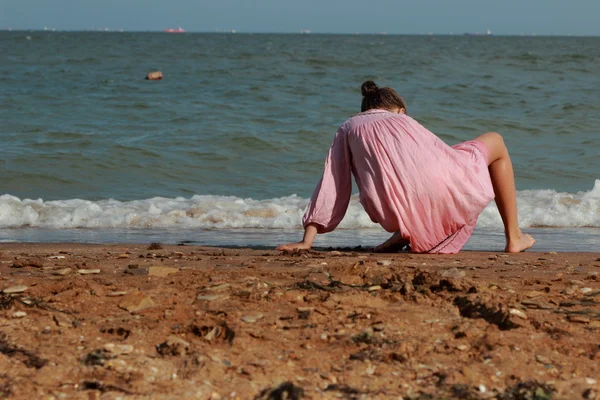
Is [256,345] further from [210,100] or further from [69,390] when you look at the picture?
[210,100]

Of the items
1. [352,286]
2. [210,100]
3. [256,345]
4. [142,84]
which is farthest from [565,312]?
[142,84]

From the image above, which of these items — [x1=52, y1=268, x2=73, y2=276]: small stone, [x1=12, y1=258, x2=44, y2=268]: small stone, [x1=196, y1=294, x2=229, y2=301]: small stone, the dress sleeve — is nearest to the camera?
[x1=196, y1=294, x2=229, y2=301]: small stone

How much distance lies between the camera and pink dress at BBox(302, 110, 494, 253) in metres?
4.59

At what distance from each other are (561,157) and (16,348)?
9449 millimetres

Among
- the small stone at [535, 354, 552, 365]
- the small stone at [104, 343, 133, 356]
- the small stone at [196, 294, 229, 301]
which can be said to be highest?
the small stone at [196, 294, 229, 301]

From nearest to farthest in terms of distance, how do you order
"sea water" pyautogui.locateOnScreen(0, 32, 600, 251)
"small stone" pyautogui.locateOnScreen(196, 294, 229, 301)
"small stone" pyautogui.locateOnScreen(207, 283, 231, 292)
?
"small stone" pyautogui.locateOnScreen(196, 294, 229, 301)
"small stone" pyautogui.locateOnScreen(207, 283, 231, 292)
"sea water" pyautogui.locateOnScreen(0, 32, 600, 251)

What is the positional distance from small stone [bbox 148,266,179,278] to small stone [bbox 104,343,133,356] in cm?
98

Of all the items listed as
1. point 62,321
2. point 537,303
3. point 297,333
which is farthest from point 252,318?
point 537,303

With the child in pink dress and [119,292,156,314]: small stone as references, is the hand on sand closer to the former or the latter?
the child in pink dress

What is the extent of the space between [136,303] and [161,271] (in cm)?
62

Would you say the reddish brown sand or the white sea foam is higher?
the white sea foam

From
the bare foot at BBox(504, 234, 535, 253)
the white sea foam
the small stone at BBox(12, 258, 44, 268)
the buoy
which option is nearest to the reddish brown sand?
the small stone at BBox(12, 258, 44, 268)

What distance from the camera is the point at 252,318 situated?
305cm

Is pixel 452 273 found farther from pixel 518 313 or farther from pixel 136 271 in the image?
pixel 136 271
